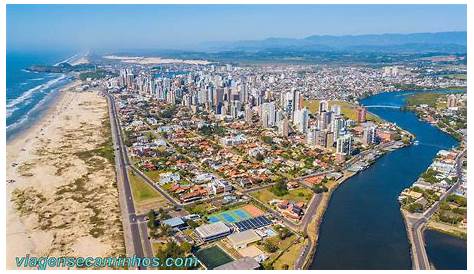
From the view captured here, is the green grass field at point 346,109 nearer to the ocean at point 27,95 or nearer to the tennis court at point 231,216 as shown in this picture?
the tennis court at point 231,216

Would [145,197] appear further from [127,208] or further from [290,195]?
[290,195]

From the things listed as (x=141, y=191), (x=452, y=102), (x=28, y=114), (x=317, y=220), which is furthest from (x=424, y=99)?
(x=28, y=114)

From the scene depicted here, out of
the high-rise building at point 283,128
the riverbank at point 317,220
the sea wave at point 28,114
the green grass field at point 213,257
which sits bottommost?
the green grass field at point 213,257

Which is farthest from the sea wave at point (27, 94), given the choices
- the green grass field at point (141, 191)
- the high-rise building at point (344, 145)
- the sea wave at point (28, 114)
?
the high-rise building at point (344, 145)

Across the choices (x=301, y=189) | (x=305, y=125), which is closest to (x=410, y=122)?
(x=305, y=125)

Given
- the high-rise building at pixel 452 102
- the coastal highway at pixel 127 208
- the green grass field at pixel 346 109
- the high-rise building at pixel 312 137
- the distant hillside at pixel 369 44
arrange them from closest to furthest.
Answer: the coastal highway at pixel 127 208 < the high-rise building at pixel 312 137 < the green grass field at pixel 346 109 < the high-rise building at pixel 452 102 < the distant hillside at pixel 369 44

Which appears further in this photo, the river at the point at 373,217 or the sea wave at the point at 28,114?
the sea wave at the point at 28,114

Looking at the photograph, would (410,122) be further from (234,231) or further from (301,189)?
(234,231)

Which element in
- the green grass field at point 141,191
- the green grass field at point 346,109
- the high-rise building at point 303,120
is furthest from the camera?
the green grass field at point 346,109

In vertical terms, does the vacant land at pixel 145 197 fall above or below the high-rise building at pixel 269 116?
below
